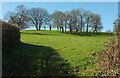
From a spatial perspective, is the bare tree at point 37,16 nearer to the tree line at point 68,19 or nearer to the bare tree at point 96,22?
the tree line at point 68,19

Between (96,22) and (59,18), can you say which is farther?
(96,22)

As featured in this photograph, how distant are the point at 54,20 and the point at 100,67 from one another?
47531 mm

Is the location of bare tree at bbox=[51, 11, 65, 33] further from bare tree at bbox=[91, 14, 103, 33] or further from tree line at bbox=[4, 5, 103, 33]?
bare tree at bbox=[91, 14, 103, 33]

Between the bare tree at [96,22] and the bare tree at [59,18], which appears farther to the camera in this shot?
the bare tree at [96,22]

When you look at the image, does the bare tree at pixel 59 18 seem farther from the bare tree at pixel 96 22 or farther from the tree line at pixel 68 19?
the bare tree at pixel 96 22

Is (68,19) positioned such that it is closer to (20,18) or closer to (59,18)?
(59,18)

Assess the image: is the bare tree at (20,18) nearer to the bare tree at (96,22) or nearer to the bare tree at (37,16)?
the bare tree at (37,16)

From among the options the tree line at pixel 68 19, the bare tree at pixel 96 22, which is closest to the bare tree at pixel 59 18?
the tree line at pixel 68 19

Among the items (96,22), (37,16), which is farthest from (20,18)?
(96,22)

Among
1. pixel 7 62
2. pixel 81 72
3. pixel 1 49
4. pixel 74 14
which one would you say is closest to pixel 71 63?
pixel 81 72

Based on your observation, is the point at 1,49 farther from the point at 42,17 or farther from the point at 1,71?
the point at 42,17

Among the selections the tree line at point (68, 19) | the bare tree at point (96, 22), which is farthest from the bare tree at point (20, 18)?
the bare tree at point (96, 22)

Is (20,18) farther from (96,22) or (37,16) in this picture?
(96,22)

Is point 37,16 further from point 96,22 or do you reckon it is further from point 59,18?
point 96,22
